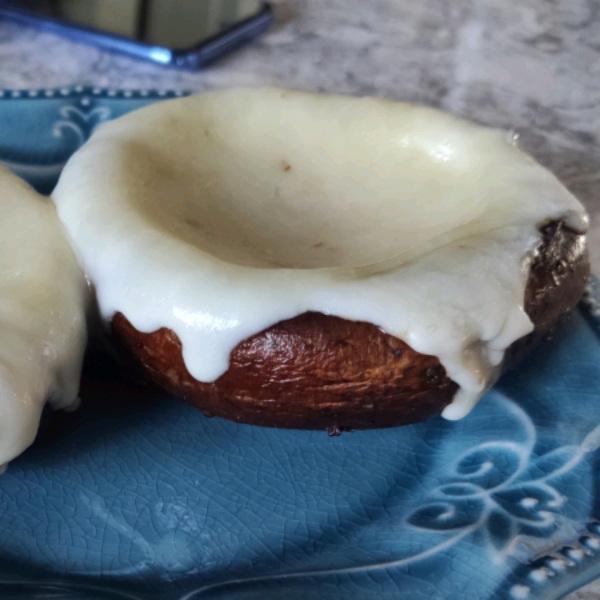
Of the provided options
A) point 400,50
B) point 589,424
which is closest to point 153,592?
point 589,424

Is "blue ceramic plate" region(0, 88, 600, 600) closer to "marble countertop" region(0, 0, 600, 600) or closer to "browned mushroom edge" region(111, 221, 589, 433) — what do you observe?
"browned mushroom edge" region(111, 221, 589, 433)

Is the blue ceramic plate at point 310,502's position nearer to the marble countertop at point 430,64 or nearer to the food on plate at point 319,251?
the food on plate at point 319,251

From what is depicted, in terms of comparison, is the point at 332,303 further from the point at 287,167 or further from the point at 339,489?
the point at 287,167

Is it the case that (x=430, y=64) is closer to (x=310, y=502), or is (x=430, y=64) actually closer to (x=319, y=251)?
(x=319, y=251)

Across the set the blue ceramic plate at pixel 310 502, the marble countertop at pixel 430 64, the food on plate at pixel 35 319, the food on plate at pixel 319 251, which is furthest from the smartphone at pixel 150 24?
the blue ceramic plate at pixel 310 502

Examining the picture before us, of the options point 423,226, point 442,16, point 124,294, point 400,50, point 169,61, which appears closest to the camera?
point 124,294
